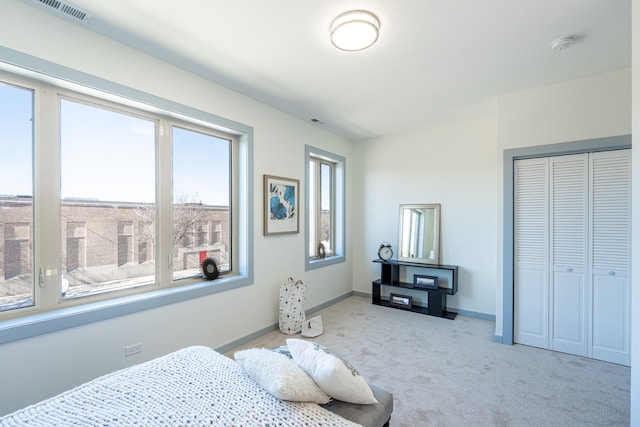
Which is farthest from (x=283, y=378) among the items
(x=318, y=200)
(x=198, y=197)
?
(x=318, y=200)

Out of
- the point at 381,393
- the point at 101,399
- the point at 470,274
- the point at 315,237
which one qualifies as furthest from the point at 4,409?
the point at 470,274

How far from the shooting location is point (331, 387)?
133 cm

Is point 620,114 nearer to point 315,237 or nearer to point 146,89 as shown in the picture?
point 315,237

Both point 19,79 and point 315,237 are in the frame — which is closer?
point 19,79

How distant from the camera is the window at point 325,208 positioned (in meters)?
4.42

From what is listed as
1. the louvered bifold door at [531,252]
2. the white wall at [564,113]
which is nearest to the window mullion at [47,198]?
the white wall at [564,113]

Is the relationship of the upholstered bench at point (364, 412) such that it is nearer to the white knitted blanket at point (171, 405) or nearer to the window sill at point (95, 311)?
the white knitted blanket at point (171, 405)

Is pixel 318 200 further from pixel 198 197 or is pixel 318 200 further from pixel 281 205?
pixel 198 197

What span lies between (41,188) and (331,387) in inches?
89.1

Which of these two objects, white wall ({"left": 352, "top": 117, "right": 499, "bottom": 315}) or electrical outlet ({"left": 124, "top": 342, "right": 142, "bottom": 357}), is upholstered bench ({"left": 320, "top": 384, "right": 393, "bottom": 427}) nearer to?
electrical outlet ({"left": 124, "top": 342, "right": 142, "bottom": 357})

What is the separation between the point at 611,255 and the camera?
269 centimetres

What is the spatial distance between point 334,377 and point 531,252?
285cm

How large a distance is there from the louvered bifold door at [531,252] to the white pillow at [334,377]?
100 inches

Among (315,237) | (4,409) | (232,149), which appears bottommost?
(4,409)
